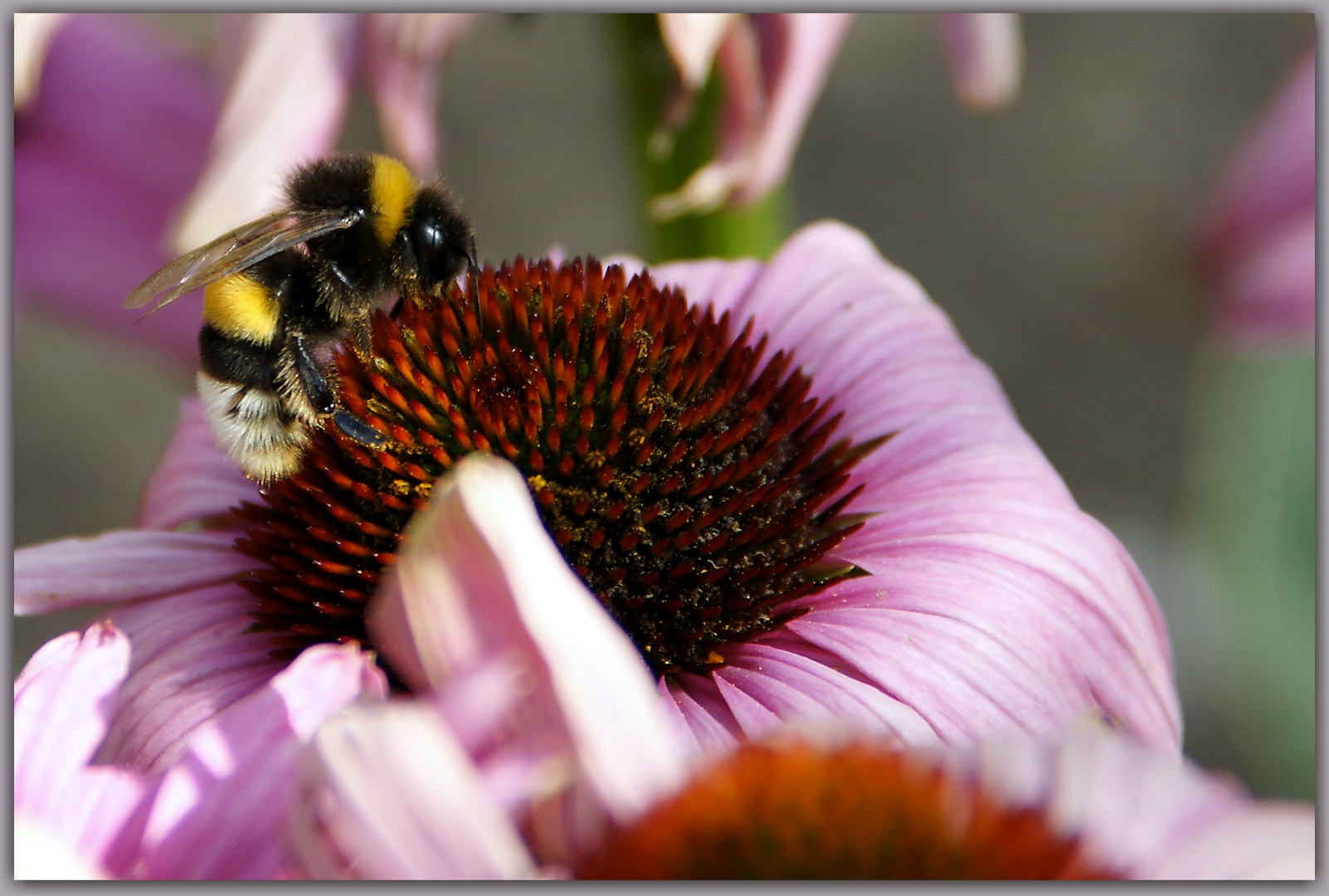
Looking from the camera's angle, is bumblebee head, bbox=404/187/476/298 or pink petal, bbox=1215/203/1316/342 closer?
bumblebee head, bbox=404/187/476/298

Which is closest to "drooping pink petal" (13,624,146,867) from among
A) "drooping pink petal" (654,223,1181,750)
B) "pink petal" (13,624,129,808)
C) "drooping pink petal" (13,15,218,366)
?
"pink petal" (13,624,129,808)

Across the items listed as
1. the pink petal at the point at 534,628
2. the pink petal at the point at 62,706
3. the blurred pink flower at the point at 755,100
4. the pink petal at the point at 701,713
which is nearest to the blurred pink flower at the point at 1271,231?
the blurred pink flower at the point at 755,100

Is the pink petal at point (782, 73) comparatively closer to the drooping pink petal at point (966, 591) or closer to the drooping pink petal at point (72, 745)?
the drooping pink petal at point (966, 591)

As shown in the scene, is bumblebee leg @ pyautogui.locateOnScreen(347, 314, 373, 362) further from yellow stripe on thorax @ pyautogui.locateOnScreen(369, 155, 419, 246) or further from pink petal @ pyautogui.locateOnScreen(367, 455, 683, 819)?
pink petal @ pyautogui.locateOnScreen(367, 455, 683, 819)

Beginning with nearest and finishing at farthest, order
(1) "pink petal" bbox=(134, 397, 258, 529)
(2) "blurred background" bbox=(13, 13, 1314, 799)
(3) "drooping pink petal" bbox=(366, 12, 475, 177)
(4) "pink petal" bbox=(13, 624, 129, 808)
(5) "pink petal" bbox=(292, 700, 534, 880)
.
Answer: (5) "pink petal" bbox=(292, 700, 534, 880), (4) "pink petal" bbox=(13, 624, 129, 808), (1) "pink petal" bbox=(134, 397, 258, 529), (3) "drooping pink petal" bbox=(366, 12, 475, 177), (2) "blurred background" bbox=(13, 13, 1314, 799)

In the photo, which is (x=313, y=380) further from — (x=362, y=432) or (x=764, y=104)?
(x=764, y=104)

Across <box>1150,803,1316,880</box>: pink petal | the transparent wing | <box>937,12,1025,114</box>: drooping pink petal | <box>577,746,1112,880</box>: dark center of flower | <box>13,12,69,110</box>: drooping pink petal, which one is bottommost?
<box>1150,803,1316,880</box>: pink petal
